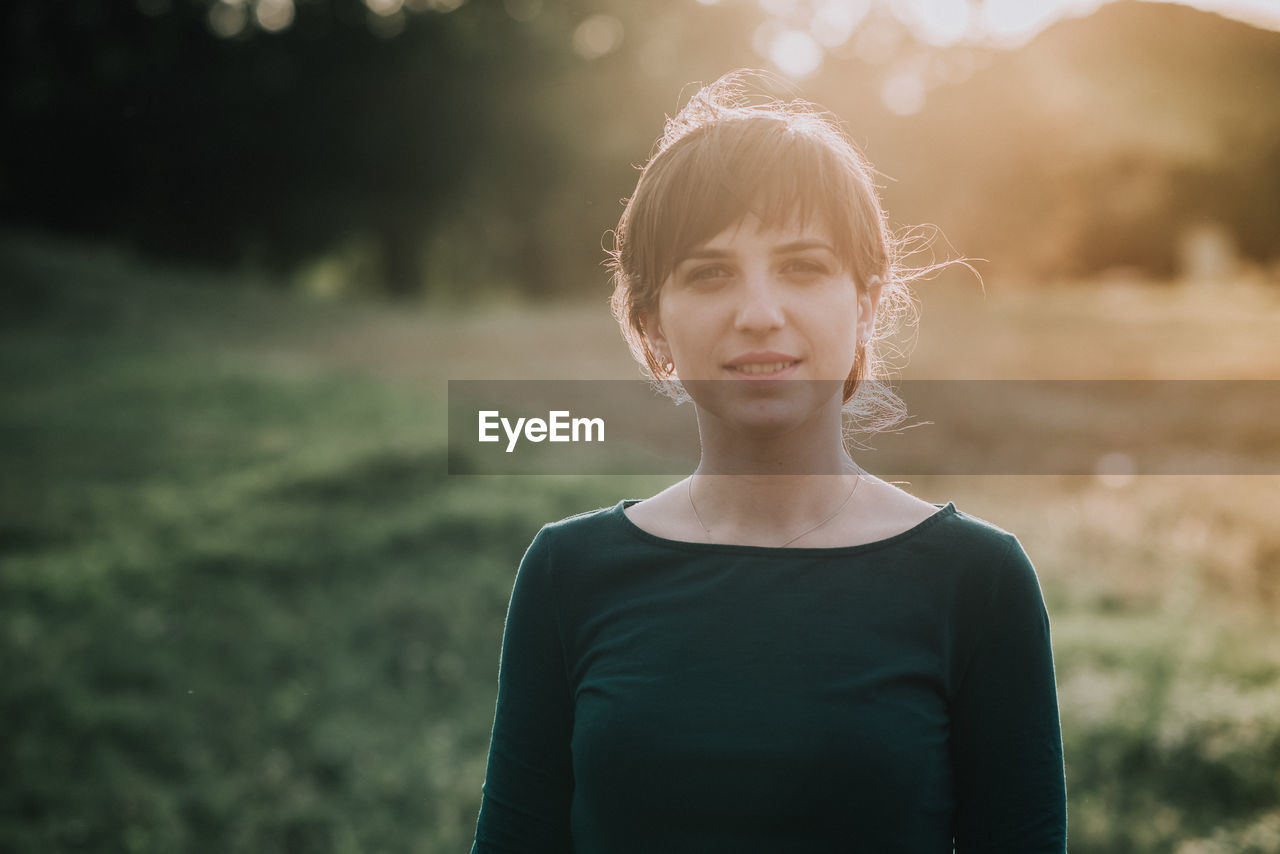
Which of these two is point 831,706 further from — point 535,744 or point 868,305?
point 868,305

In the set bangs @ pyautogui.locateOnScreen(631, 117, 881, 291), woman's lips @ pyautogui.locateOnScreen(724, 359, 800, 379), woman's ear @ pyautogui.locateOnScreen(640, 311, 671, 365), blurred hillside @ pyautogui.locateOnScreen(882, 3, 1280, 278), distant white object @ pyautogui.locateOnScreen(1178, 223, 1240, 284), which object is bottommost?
woman's lips @ pyautogui.locateOnScreen(724, 359, 800, 379)

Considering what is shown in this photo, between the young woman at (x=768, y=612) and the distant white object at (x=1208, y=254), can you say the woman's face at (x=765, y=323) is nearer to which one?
the young woman at (x=768, y=612)

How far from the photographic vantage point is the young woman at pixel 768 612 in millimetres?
1440

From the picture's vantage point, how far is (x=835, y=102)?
21812 millimetres

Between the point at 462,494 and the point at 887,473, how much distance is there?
431 cm

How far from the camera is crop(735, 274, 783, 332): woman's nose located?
1.50 meters

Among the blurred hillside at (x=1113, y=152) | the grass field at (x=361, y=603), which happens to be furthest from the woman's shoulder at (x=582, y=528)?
the blurred hillside at (x=1113, y=152)

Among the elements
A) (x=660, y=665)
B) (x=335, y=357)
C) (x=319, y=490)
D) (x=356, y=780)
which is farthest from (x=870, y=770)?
(x=335, y=357)

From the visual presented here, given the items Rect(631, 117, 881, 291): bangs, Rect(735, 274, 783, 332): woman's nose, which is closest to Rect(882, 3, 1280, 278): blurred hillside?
Rect(631, 117, 881, 291): bangs

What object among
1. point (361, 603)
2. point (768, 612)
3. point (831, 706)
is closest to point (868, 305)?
point (768, 612)

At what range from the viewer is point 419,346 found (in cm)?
1784

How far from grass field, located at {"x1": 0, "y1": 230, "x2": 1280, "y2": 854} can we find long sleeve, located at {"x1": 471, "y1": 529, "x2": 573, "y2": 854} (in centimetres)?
392

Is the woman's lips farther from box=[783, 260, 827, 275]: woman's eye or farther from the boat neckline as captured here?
the boat neckline

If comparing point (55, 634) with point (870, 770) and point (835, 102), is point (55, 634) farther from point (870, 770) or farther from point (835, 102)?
point (835, 102)
